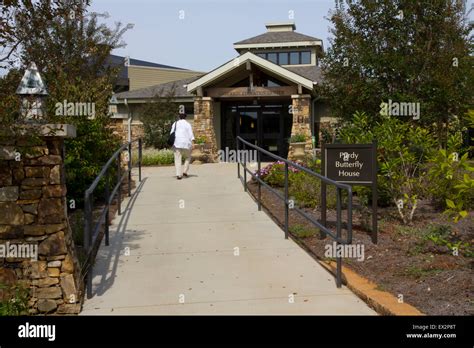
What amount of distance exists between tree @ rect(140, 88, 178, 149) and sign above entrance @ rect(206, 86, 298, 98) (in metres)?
2.54

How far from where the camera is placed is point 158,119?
67.8 feet

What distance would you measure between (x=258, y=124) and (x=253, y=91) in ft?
6.99

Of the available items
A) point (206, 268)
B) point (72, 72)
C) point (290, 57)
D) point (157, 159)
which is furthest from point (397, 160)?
point (290, 57)

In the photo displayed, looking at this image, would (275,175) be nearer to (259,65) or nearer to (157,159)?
(157,159)

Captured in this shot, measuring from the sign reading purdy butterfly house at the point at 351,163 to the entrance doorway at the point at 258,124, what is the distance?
44.3 ft

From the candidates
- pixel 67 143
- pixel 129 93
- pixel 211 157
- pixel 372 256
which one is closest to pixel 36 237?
pixel 372 256

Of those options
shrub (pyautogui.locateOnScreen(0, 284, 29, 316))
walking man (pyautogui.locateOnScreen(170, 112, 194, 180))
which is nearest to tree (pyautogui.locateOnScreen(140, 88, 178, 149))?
walking man (pyautogui.locateOnScreen(170, 112, 194, 180))

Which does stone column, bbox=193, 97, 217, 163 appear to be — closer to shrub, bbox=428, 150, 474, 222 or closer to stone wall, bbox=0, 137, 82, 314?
shrub, bbox=428, 150, 474, 222

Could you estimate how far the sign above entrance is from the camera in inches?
734

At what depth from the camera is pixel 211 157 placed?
61.2 feet

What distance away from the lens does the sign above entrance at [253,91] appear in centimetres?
1864

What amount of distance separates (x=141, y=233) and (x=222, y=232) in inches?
44.8

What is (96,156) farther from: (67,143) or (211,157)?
(211,157)

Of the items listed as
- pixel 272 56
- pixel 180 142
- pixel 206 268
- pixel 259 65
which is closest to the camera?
pixel 206 268
